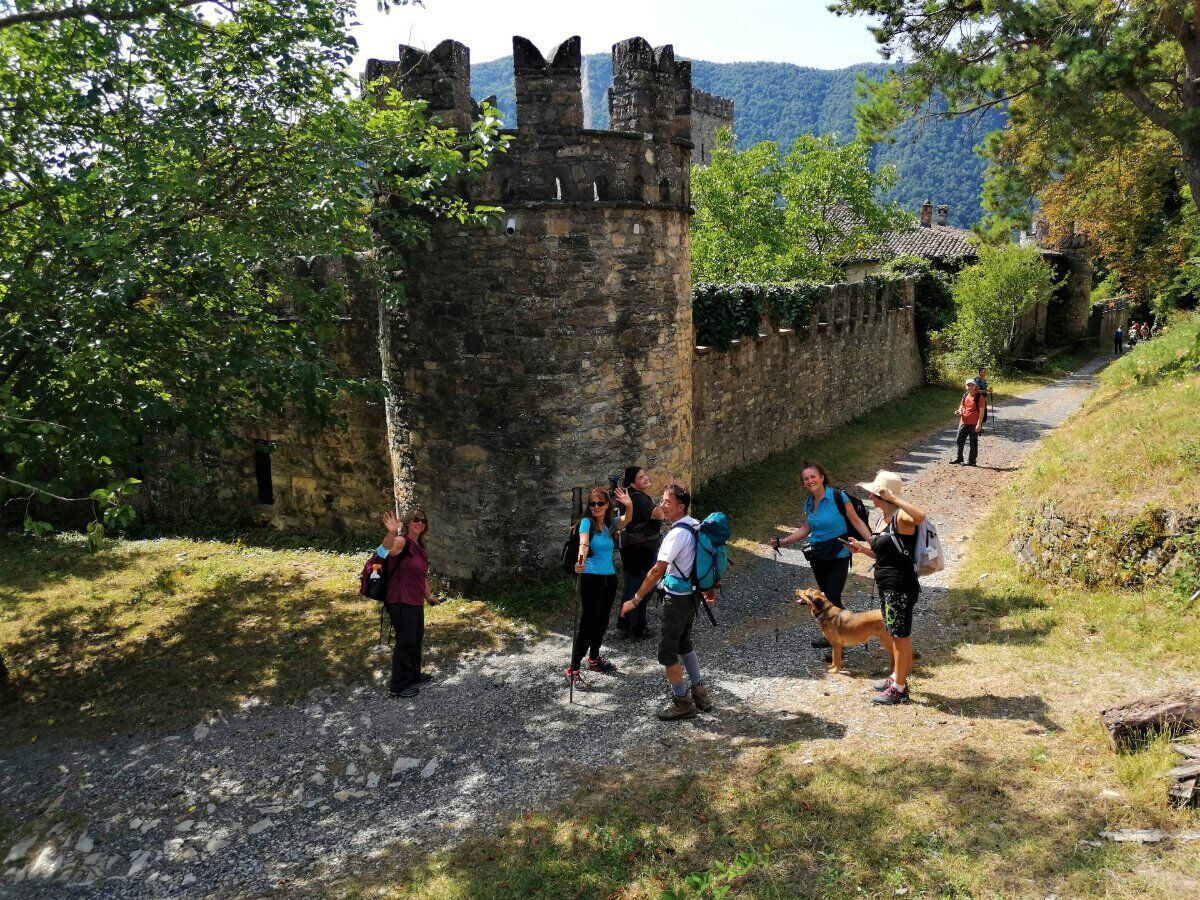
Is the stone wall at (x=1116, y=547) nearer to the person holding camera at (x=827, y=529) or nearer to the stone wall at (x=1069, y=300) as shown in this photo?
the person holding camera at (x=827, y=529)

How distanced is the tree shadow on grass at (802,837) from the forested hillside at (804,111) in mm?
107336

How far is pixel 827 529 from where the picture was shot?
6.84 meters

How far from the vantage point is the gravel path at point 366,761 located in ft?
17.7

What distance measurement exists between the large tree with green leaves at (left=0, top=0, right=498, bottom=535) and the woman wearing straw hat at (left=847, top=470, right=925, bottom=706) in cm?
461

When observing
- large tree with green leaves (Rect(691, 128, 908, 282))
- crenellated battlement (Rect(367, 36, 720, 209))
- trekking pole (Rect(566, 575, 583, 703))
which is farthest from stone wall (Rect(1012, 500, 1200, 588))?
large tree with green leaves (Rect(691, 128, 908, 282))

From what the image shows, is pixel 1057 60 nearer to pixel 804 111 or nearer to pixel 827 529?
pixel 827 529

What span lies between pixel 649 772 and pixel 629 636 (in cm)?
261

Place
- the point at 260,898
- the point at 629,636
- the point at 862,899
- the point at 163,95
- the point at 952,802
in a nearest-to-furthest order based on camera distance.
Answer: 1. the point at 862,899
2. the point at 952,802
3. the point at 260,898
4. the point at 163,95
5. the point at 629,636

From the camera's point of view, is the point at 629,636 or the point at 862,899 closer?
the point at 862,899

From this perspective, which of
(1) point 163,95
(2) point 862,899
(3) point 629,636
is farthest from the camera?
(3) point 629,636

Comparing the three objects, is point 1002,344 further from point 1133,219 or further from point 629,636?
point 629,636

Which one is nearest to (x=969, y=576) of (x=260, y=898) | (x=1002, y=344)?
(x=260, y=898)

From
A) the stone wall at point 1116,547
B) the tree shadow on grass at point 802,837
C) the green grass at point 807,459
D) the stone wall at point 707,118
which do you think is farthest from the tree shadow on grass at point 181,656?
the stone wall at point 707,118

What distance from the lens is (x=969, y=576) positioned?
29.6ft
